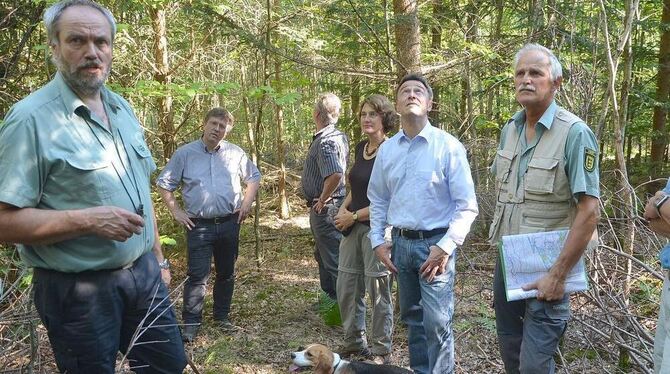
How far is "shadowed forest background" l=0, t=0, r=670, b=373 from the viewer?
13.3 ft

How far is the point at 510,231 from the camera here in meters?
3.14

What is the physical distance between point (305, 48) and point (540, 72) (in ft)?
20.0

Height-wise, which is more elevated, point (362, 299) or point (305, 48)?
point (305, 48)

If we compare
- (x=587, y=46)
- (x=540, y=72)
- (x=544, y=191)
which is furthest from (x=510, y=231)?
(x=587, y=46)

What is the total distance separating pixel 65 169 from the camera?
2330mm

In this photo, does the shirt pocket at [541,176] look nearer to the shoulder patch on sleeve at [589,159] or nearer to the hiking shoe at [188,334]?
the shoulder patch on sleeve at [589,159]

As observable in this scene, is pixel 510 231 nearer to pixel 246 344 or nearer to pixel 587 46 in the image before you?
pixel 246 344

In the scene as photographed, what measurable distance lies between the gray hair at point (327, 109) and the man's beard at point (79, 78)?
3189mm

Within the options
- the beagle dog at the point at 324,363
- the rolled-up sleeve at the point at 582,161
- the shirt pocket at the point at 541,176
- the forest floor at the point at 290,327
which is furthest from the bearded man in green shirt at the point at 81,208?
the forest floor at the point at 290,327

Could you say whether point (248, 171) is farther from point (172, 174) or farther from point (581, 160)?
point (581, 160)

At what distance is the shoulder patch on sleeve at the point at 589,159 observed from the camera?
9.08 ft

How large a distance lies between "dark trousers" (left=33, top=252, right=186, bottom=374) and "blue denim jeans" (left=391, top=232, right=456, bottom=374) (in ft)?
5.70

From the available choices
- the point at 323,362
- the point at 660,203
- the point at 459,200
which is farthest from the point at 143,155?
the point at 660,203

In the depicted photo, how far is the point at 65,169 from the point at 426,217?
231 centimetres
